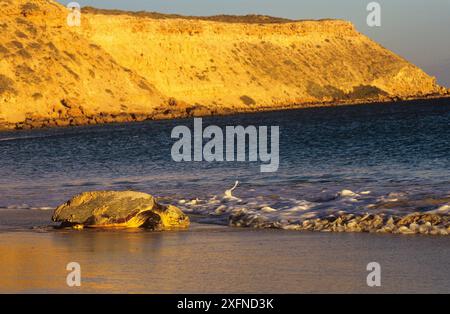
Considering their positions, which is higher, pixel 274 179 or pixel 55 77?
pixel 55 77

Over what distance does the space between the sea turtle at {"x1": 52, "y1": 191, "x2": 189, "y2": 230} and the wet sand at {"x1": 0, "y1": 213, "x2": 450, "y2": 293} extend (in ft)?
1.95

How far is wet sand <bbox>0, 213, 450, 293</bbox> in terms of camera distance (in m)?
10.2

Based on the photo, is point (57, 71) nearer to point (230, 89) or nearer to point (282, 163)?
point (230, 89)

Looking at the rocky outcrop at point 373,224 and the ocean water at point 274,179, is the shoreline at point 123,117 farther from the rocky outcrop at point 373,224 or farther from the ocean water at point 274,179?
the rocky outcrop at point 373,224

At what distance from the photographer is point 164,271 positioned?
11.1 m

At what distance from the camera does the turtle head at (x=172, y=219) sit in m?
15.7

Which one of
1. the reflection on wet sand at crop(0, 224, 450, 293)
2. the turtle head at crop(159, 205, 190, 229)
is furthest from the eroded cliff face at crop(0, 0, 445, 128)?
the reflection on wet sand at crop(0, 224, 450, 293)

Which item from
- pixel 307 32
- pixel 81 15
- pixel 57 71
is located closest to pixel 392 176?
pixel 57 71

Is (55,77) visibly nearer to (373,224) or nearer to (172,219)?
(172,219)

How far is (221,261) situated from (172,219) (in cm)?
404

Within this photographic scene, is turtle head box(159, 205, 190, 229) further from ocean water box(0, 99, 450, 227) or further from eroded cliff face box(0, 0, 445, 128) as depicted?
eroded cliff face box(0, 0, 445, 128)

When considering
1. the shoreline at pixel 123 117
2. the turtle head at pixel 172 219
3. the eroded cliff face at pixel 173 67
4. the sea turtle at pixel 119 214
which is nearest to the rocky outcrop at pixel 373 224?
the turtle head at pixel 172 219

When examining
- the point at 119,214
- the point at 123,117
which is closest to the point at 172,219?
the point at 119,214

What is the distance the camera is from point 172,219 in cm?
1583
